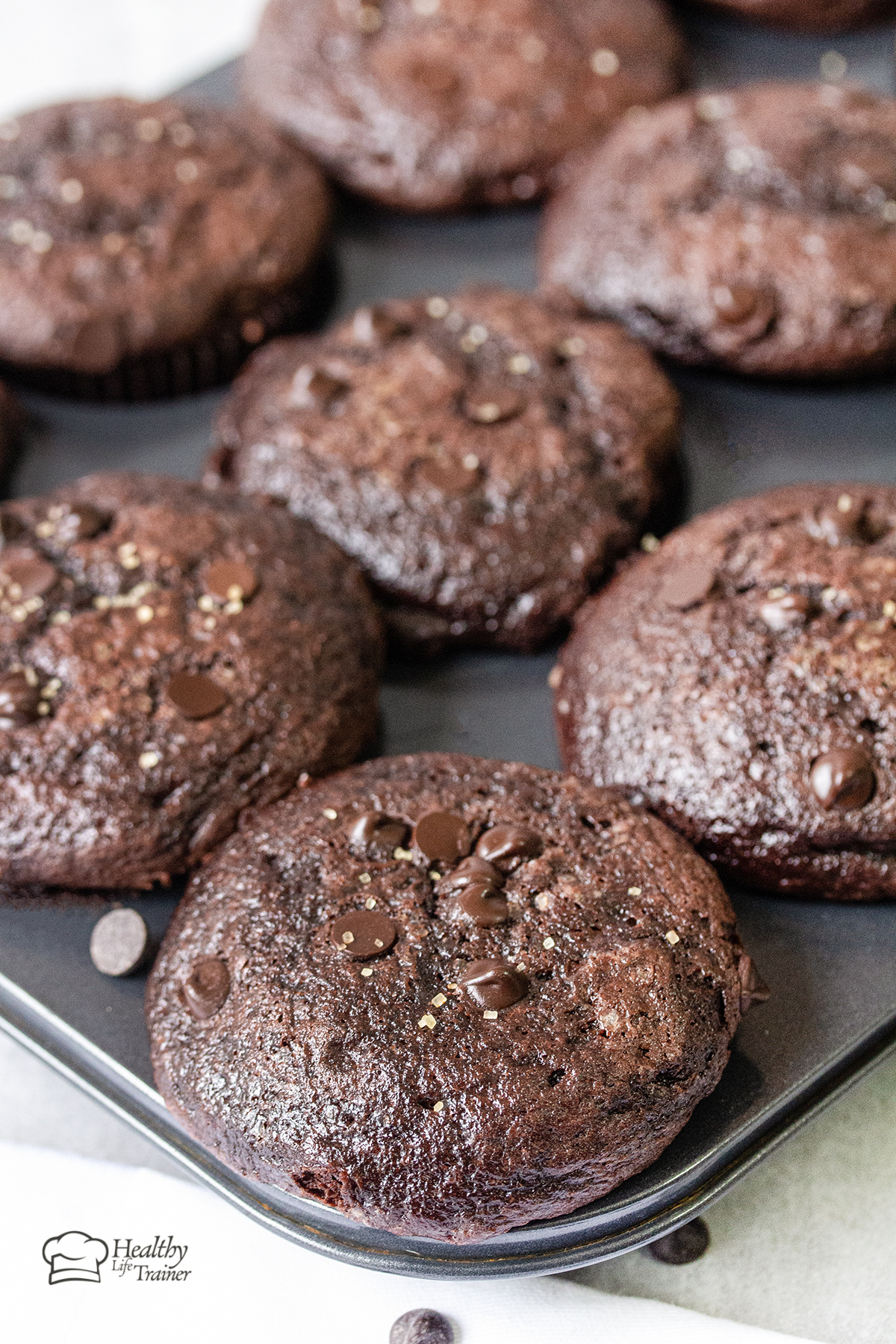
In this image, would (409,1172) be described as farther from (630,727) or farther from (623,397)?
(623,397)

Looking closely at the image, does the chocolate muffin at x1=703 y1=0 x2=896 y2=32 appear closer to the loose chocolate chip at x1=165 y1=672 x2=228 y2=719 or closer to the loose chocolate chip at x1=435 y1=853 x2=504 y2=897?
the loose chocolate chip at x1=165 y1=672 x2=228 y2=719

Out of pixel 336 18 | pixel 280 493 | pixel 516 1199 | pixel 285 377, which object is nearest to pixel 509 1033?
pixel 516 1199

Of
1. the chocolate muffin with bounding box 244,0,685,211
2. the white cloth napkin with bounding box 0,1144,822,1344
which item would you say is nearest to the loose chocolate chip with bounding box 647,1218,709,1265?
the white cloth napkin with bounding box 0,1144,822,1344

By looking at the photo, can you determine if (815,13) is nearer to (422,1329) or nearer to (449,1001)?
(449,1001)

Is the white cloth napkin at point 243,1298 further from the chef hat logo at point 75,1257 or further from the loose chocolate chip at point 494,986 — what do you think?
the loose chocolate chip at point 494,986

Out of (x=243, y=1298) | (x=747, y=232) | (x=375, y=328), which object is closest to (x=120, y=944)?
(x=243, y=1298)

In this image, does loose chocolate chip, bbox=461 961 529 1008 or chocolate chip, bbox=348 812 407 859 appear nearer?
loose chocolate chip, bbox=461 961 529 1008
